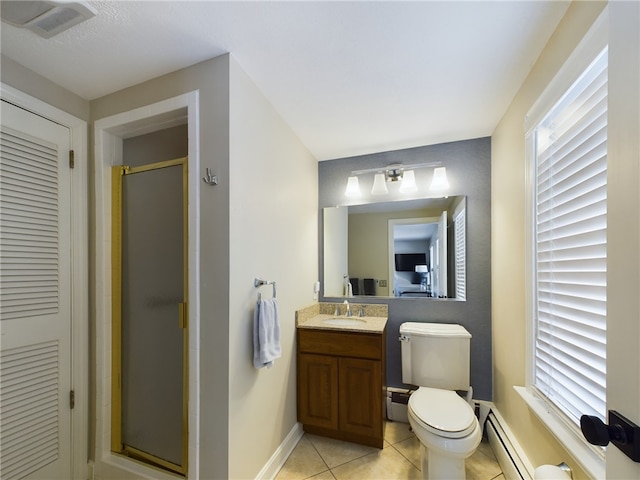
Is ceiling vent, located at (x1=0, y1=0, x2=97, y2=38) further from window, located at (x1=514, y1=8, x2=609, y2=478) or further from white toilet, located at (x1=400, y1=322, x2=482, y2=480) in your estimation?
white toilet, located at (x1=400, y1=322, x2=482, y2=480)

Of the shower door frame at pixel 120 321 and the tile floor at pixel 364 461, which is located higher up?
the shower door frame at pixel 120 321

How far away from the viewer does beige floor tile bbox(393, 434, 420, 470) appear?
185 cm

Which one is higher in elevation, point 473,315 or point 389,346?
point 473,315

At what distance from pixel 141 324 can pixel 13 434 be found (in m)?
0.70

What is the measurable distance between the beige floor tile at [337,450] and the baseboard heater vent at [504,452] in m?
0.80

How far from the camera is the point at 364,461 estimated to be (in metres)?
1.84

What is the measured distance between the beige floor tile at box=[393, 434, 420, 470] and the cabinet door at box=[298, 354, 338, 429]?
0.49 meters

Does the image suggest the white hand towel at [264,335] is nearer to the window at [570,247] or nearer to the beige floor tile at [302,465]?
the beige floor tile at [302,465]

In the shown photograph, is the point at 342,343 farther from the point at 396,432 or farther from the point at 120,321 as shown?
the point at 120,321

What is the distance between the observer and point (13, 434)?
1369 mm

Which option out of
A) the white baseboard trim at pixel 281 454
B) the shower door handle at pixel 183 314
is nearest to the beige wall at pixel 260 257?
the white baseboard trim at pixel 281 454

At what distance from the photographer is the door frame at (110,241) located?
140cm

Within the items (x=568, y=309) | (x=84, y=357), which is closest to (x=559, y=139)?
(x=568, y=309)

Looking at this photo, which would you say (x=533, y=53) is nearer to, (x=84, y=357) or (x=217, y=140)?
(x=217, y=140)
